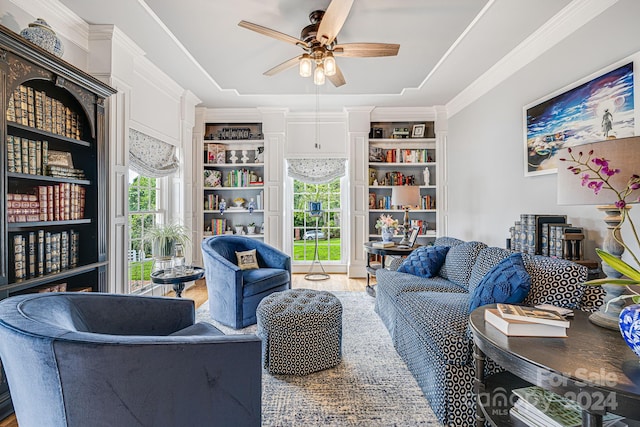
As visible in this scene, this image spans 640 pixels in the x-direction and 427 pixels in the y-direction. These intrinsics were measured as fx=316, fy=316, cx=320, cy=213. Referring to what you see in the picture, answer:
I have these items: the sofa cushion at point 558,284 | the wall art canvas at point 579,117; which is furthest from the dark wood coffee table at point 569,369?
the wall art canvas at point 579,117

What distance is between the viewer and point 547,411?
1.19m

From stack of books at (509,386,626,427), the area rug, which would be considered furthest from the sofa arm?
stack of books at (509,386,626,427)

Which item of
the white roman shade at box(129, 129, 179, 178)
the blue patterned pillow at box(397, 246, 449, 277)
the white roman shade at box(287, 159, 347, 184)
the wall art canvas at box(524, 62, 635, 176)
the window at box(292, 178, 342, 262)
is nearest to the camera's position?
the wall art canvas at box(524, 62, 635, 176)

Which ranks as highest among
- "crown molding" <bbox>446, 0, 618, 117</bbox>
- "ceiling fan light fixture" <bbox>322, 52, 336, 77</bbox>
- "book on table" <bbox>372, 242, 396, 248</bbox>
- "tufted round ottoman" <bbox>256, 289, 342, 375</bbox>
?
"crown molding" <bbox>446, 0, 618, 117</bbox>

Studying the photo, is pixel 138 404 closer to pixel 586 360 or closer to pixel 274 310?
pixel 274 310

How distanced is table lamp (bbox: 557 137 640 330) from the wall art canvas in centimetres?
62

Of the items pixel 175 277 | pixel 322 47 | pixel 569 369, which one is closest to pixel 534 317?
pixel 569 369

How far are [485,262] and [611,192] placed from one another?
124cm

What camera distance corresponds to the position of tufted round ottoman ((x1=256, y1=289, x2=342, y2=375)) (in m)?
2.19

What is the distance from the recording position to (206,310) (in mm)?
3566

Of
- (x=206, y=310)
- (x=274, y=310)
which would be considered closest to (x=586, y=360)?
(x=274, y=310)

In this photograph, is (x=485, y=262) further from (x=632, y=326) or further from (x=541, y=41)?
(x=541, y=41)

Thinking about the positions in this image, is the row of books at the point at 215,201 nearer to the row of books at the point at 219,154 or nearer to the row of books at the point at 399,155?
the row of books at the point at 219,154

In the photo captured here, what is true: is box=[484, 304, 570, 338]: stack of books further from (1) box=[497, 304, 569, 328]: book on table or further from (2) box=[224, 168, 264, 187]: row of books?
(2) box=[224, 168, 264, 187]: row of books
